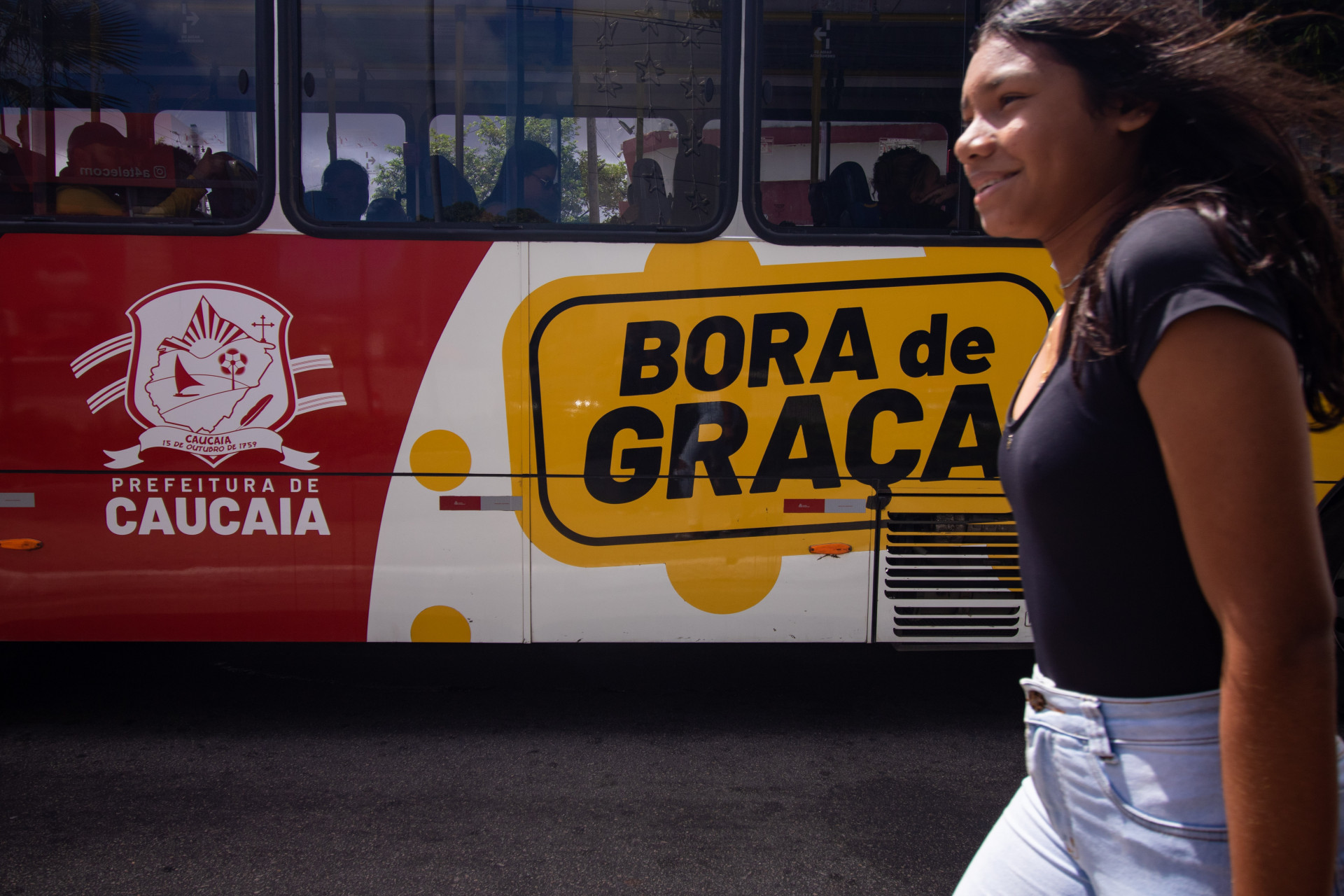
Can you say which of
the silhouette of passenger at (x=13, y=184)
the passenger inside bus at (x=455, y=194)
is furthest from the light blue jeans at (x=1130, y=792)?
the silhouette of passenger at (x=13, y=184)

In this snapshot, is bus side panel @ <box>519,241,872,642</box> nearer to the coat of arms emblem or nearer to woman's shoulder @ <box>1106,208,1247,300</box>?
the coat of arms emblem

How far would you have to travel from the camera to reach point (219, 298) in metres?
3.81

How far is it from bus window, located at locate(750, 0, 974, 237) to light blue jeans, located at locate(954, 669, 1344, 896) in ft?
9.87

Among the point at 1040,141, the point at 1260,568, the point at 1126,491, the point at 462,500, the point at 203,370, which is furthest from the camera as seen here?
the point at 462,500

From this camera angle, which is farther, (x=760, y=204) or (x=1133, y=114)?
(x=760, y=204)

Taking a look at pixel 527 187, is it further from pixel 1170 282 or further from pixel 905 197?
pixel 1170 282

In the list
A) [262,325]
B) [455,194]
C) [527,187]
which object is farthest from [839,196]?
[262,325]

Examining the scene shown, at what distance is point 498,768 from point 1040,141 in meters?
3.28

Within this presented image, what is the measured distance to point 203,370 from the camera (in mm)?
3803

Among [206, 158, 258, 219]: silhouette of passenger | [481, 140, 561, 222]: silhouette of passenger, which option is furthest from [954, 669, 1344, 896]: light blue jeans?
[206, 158, 258, 219]: silhouette of passenger

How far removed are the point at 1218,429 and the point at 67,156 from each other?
4.39m

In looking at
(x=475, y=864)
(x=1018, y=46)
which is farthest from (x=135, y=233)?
(x=1018, y=46)

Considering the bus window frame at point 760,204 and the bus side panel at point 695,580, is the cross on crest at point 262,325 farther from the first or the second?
the bus window frame at point 760,204

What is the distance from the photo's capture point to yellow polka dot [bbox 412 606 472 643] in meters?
3.96
